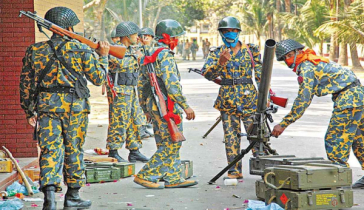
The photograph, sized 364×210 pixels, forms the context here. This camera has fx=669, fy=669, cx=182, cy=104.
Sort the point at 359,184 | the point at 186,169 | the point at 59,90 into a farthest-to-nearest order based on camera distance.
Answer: the point at 186,169 → the point at 359,184 → the point at 59,90

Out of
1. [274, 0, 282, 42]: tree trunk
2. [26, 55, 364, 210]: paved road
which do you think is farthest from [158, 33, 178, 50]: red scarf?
[274, 0, 282, 42]: tree trunk

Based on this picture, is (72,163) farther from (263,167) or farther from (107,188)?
(263,167)

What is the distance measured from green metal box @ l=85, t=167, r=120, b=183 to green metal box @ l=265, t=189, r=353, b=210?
8.82 ft

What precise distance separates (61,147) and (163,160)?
5.53 ft

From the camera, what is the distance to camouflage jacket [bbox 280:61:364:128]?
7.33 m

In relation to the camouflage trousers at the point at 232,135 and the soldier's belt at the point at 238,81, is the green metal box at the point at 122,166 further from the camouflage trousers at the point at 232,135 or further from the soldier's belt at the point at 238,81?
the soldier's belt at the point at 238,81

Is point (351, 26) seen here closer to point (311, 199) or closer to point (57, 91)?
point (311, 199)

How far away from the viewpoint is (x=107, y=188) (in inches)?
321

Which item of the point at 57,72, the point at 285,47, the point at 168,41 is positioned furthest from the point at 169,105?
the point at 57,72

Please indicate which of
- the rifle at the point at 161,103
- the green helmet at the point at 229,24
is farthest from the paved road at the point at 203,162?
the green helmet at the point at 229,24

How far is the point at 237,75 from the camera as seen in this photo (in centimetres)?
841

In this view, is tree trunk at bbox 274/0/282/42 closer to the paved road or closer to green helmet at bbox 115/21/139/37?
the paved road

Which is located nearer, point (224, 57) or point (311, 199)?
point (311, 199)

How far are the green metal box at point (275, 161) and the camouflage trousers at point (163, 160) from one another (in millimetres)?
951
